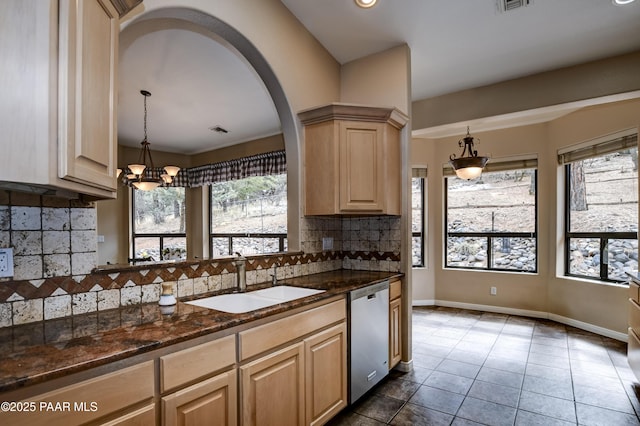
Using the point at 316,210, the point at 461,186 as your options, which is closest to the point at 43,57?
the point at 316,210

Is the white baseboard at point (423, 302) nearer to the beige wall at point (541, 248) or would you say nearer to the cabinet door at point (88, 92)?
the beige wall at point (541, 248)

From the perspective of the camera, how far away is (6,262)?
129 cm

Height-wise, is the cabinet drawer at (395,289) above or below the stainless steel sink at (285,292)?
below

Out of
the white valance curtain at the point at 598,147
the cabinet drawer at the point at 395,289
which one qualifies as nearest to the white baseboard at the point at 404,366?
the cabinet drawer at the point at 395,289

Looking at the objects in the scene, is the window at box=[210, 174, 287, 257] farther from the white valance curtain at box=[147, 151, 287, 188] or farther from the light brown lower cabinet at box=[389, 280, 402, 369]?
the light brown lower cabinet at box=[389, 280, 402, 369]

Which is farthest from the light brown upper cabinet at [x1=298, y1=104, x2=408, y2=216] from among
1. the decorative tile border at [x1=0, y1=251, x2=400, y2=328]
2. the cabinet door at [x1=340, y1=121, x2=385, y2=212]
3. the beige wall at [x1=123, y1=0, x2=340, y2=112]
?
the decorative tile border at [x1=0, y1=251, x2=400, y2=328]

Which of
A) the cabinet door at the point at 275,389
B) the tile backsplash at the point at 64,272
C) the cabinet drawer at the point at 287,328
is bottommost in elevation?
the cabinet door at the point at 275,389

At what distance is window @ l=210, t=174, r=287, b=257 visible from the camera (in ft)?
17.5

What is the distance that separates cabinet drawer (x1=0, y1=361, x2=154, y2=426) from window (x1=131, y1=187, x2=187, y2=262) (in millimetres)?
4090

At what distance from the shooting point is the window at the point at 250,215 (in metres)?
5.34

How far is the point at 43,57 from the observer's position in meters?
0.99

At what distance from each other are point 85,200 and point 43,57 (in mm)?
690

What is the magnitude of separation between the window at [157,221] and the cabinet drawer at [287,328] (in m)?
3.55

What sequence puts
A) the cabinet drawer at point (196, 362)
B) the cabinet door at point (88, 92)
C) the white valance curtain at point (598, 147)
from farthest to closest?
1. the white valance curtain at point (598, 147)
2. the cabinet drawer at point (196, 362)
3. the cabinet door at point (88, 92)
